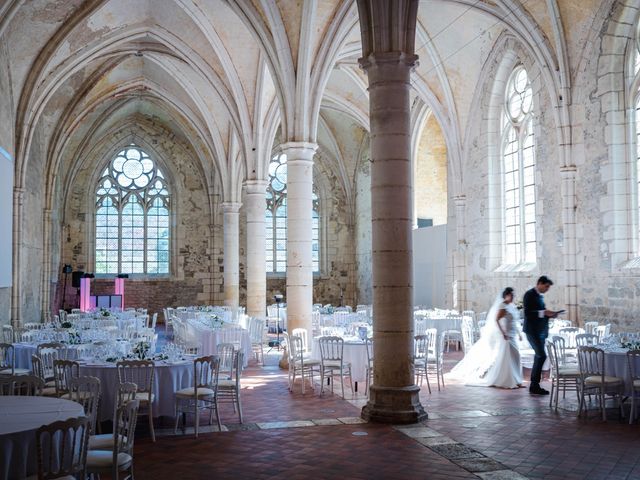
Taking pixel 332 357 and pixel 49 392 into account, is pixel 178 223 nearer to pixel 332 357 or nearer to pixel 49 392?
pixel 332 357

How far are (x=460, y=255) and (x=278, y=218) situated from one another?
11.0 m

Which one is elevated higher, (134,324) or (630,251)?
(630,251)

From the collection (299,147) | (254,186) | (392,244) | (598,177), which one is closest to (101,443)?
(392,244)

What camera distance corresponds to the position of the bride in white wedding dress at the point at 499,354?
1059 cm

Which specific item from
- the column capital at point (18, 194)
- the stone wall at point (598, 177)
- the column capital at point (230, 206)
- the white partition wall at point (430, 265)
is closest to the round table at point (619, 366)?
the stone wall at point (598, 177)

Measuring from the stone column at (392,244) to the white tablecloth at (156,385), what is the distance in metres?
2.20

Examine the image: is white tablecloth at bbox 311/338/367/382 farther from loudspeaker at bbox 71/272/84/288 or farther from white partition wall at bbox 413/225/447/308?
loudspeaker at bbox 71/272/84/288

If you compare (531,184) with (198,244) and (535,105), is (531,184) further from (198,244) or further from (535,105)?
(198,244)

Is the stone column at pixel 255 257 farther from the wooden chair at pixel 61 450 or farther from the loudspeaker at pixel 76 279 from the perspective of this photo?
the wooden chair at pixel 61 450

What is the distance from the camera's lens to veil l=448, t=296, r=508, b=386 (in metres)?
10.9

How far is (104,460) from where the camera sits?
498cm

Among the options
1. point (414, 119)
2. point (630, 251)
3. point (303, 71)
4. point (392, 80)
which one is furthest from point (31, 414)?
point (414, 119)

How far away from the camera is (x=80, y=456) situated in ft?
14.7

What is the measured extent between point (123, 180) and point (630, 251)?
20.0 m
